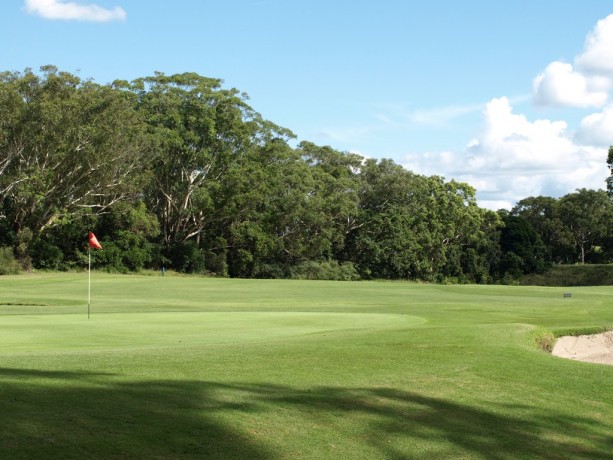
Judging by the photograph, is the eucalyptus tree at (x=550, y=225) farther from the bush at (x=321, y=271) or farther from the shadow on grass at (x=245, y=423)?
the shadow on grass at (x=245, y=423)

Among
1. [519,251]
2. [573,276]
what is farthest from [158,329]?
[573,276]

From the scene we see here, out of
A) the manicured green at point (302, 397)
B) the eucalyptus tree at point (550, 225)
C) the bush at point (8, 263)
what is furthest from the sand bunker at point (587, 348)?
the eucalyptus tree at point (550, 225)

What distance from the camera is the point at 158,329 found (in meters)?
18.8

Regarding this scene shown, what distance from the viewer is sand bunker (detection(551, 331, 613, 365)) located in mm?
17500

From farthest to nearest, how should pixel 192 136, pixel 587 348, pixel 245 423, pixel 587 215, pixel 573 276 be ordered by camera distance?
pixel 587 215, pixel 573 276, pixel 192 136, pixel 587 348, pixel 245 423

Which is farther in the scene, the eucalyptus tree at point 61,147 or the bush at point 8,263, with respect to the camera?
the bush at point 8,263

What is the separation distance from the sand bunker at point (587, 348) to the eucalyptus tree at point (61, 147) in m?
45.8

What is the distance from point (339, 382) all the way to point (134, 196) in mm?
61642

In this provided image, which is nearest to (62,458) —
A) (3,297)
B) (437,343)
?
(437,343)

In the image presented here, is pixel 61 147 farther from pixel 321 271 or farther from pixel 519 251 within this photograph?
pixel 519 251

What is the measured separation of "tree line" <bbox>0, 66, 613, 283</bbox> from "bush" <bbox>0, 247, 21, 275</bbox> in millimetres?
125

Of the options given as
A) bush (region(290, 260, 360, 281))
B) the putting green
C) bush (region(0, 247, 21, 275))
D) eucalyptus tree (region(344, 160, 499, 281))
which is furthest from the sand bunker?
eucalyptus tree (region(344, 160, 499, 281))

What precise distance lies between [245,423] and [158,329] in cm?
1146

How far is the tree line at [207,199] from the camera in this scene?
59562mm
